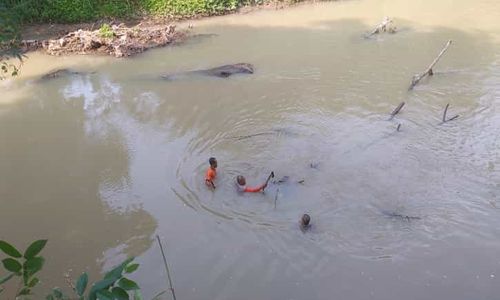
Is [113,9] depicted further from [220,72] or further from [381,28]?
[381,28]

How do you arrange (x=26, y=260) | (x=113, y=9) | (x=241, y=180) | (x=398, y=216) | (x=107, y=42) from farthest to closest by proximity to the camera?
(x=113, y=9) → (x=107, y=42) → (x=241, y=180) → (x=398, y=216) → (x=26, y=260)

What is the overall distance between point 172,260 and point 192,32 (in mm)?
9538

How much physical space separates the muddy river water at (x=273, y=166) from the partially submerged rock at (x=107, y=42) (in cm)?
43

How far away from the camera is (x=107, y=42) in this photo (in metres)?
13.6

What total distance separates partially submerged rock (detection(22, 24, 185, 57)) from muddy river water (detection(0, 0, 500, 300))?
0.43 m

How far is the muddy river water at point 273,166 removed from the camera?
6.62 m

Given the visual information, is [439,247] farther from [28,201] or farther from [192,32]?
[192,32]

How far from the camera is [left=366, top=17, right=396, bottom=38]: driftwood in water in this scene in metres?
14.1

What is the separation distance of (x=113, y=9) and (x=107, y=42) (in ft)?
8.99

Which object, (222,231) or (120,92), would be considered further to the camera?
(120,92)

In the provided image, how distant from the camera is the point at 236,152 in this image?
9.21 metres

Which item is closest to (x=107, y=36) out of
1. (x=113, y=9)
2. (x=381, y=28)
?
(x=113, y=9)

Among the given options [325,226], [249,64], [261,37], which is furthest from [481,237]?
[261,37]

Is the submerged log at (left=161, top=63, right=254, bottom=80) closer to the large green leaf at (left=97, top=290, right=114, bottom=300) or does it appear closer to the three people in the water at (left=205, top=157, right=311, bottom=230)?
the three people in the water at (left=205, top=157, right=311, bottom=230)
